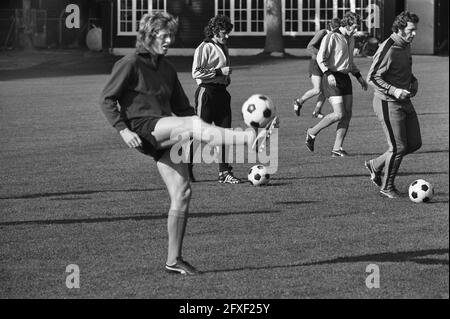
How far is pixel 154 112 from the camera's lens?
9.21 metres

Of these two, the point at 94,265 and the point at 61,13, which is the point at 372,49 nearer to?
the point at 61,13

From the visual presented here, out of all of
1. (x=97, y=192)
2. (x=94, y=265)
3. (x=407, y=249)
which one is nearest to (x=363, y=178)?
(x=97, y=192)

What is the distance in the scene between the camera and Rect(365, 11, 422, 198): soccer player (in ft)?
43.7

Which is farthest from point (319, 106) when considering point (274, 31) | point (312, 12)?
point (312, 12)

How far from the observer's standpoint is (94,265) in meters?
9.75

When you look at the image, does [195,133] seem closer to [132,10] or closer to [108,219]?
[108,219]

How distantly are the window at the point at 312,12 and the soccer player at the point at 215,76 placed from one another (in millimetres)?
35392

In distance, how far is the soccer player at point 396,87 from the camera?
13305 millimetres

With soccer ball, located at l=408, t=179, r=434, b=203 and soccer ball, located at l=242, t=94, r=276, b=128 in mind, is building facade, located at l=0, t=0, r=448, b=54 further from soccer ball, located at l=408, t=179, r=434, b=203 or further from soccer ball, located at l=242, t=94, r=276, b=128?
soccer ball, located at l=242, t=94, r=276, b=128

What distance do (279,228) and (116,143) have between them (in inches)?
379

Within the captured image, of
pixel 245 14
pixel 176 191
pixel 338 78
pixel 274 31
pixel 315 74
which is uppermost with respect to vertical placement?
pixel 245 14

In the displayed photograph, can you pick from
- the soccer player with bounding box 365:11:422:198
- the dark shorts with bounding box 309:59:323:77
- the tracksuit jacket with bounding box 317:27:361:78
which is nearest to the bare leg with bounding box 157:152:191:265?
the soccer player with bounding box 365:11:422:198

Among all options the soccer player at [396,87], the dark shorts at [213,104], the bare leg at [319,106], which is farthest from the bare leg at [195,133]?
the bare leg at [319,106]

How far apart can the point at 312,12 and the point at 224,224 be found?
40332 millimetres
